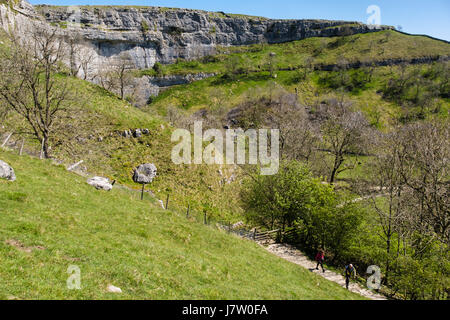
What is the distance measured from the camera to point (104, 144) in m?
35.5

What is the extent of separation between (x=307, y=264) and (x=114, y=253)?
20.3 metres

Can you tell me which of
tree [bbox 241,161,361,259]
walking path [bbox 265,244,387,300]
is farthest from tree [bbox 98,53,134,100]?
walking path [bbox 265,244,387,300]

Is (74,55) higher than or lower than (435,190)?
higher

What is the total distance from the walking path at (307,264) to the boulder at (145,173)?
56.3 ft

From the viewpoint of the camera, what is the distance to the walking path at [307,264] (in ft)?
73.5

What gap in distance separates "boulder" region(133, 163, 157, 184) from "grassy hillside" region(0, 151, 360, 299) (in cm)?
1130

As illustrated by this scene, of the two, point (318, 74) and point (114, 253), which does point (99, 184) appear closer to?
point (114, 253)

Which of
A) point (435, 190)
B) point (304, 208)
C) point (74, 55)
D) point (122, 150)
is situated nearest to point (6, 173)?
point (122, 150)

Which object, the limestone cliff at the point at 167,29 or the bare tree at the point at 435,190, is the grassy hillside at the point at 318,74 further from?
the bare tree at the point at 435,190

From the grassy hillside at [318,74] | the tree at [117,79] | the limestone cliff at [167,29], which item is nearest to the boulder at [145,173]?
the tree at [117,79]

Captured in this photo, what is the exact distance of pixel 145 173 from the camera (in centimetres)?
3328

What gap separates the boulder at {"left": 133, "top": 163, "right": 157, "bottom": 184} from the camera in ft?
107

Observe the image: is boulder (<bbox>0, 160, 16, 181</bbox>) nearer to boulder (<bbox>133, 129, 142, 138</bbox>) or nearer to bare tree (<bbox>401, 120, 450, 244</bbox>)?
boulder (<bbox>133, 129, 142, 138</bbox>)
